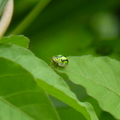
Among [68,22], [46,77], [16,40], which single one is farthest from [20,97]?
[68,22]

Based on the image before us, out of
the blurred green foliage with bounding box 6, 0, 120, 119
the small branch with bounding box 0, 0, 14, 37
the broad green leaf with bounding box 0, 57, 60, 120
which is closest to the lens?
the broad green leaf with bounding box 0, 57, 60, 120

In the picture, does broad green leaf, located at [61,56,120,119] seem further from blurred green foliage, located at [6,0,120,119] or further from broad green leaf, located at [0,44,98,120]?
blurred green foliage, located at [6,0,120,119]

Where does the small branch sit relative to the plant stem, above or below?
above

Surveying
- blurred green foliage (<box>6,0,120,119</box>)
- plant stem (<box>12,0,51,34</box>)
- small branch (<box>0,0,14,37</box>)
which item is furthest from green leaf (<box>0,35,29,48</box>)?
blurred green foliage (<box>6,0,120,119</box>)

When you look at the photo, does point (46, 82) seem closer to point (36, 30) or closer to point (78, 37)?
point (78, 37)

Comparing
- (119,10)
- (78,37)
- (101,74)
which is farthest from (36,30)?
(101,74)

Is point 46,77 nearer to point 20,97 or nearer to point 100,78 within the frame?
point 20,97
